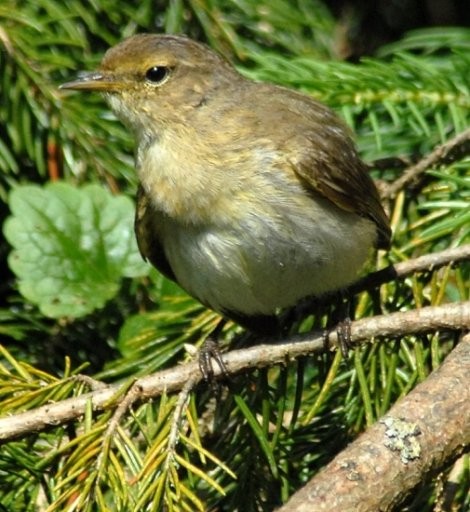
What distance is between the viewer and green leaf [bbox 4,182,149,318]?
3490mm

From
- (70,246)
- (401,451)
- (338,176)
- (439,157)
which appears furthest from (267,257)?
(401,451)

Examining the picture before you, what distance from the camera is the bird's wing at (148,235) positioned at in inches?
134

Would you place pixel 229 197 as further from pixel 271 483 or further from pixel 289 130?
pixel 271 483

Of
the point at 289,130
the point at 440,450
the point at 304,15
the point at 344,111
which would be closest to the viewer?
the point at 440,450

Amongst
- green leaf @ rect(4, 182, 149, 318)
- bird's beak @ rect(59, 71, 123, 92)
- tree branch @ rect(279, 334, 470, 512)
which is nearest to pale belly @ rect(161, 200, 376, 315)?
green leaf @ rect(4, 182, 149, 318)

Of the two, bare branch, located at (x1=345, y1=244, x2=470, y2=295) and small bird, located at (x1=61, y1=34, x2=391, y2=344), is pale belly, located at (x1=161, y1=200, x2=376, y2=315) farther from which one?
bare branch, located at (x1=345, y1=244, x2=470, y2=295)

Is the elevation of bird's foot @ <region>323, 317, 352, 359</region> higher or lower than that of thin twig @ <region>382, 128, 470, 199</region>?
lower

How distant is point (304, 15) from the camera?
4293mm

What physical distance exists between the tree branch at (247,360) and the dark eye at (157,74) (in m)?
1.13

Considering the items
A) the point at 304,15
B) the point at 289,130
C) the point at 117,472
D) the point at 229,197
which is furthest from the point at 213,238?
the point at 304,15

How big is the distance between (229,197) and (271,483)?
33.3 inches

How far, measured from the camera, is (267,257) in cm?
315

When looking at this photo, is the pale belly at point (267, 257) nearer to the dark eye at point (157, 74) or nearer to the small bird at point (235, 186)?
the small bird at point (235, 186)

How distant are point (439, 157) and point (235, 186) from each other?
72 cm
